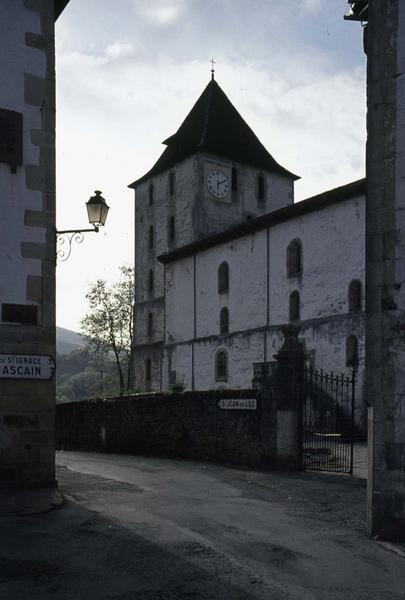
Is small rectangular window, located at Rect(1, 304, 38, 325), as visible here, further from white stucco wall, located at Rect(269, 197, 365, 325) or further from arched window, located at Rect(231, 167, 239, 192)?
arched window, located at Rect(231, 167, 239, 192)

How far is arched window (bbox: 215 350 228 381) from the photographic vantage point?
3466 centimetres

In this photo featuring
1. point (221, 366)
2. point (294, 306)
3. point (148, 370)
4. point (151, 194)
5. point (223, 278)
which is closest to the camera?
point (294, 306)

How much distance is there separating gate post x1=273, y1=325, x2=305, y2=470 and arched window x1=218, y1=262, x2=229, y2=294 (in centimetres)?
2158

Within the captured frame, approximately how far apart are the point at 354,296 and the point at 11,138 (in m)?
19.3

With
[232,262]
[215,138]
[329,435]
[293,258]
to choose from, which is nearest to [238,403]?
[329,435]

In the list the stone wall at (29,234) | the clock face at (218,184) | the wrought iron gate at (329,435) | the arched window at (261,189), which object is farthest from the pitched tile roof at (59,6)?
the arched window at (261,189)

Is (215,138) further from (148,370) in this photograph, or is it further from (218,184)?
(148,370)

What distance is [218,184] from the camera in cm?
4328

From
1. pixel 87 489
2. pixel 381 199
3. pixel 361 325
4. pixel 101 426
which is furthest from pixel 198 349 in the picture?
pixel 381 199

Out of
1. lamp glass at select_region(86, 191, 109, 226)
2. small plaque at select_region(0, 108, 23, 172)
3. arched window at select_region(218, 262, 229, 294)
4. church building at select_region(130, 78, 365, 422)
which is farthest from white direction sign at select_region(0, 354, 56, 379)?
arched window at select_region(218, 262, 229, 294)

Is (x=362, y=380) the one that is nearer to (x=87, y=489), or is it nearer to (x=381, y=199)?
(x=87, y=489)

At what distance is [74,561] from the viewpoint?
236 inches

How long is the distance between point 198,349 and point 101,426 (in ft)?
54.8

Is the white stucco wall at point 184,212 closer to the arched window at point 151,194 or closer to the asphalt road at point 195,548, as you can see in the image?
→ the arched window at point 151,194
